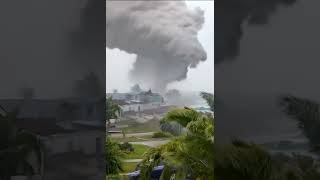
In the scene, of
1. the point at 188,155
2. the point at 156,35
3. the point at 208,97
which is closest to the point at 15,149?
the point at 188,155

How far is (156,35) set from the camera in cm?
394

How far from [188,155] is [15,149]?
1467 millimetres

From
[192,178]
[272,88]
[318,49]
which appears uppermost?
[318,49]

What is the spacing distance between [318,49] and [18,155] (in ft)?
6.21

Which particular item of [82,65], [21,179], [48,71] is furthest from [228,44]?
[21,179]

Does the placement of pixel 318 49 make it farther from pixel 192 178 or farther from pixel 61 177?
pixel 61 177

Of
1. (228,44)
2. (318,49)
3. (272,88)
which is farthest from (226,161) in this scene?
(318,49)

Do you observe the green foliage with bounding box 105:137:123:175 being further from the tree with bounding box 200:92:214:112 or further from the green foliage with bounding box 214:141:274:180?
the green foliage with bounding box 214:141:274:180

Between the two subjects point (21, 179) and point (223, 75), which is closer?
point (21, 179)

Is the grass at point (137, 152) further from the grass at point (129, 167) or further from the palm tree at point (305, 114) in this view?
the palm tree at point (305, 114)

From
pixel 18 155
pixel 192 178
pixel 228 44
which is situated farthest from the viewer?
pixel 192 178

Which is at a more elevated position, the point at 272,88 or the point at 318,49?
the point at 318,49

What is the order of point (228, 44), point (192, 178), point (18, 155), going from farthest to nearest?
1. point (192, 178)
2. point (228, 44)
3. point (18, 155)

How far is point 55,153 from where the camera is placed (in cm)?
225
